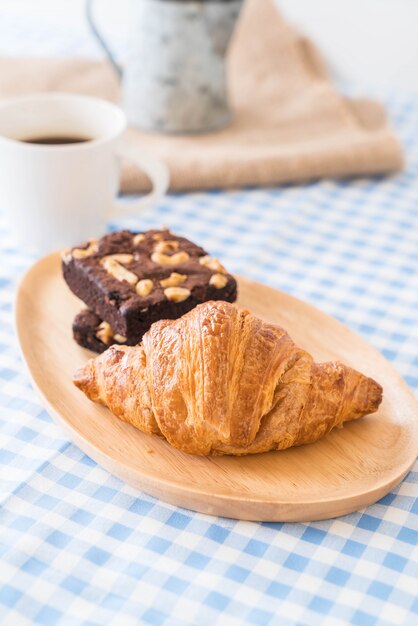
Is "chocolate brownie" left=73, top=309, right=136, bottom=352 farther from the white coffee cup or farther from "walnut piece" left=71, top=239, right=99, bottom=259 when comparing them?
the white coffee cup

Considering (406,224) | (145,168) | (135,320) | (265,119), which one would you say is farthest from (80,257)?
(265,119)

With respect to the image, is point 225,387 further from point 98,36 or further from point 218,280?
point 98,36

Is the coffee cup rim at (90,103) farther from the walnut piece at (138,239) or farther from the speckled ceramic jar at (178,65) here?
the speckled ceramic jar at (178,65)

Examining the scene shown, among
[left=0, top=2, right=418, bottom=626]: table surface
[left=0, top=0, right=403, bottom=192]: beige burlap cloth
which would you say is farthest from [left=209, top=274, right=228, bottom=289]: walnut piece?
[left=0, top=0, right=403, bottom=192]: beige burlap cloth

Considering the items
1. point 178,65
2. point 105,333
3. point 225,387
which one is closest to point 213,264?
point 105,333

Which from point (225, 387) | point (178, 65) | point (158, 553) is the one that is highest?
point (178, 65)

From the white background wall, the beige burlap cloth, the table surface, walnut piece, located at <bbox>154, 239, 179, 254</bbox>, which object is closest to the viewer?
the table surface
